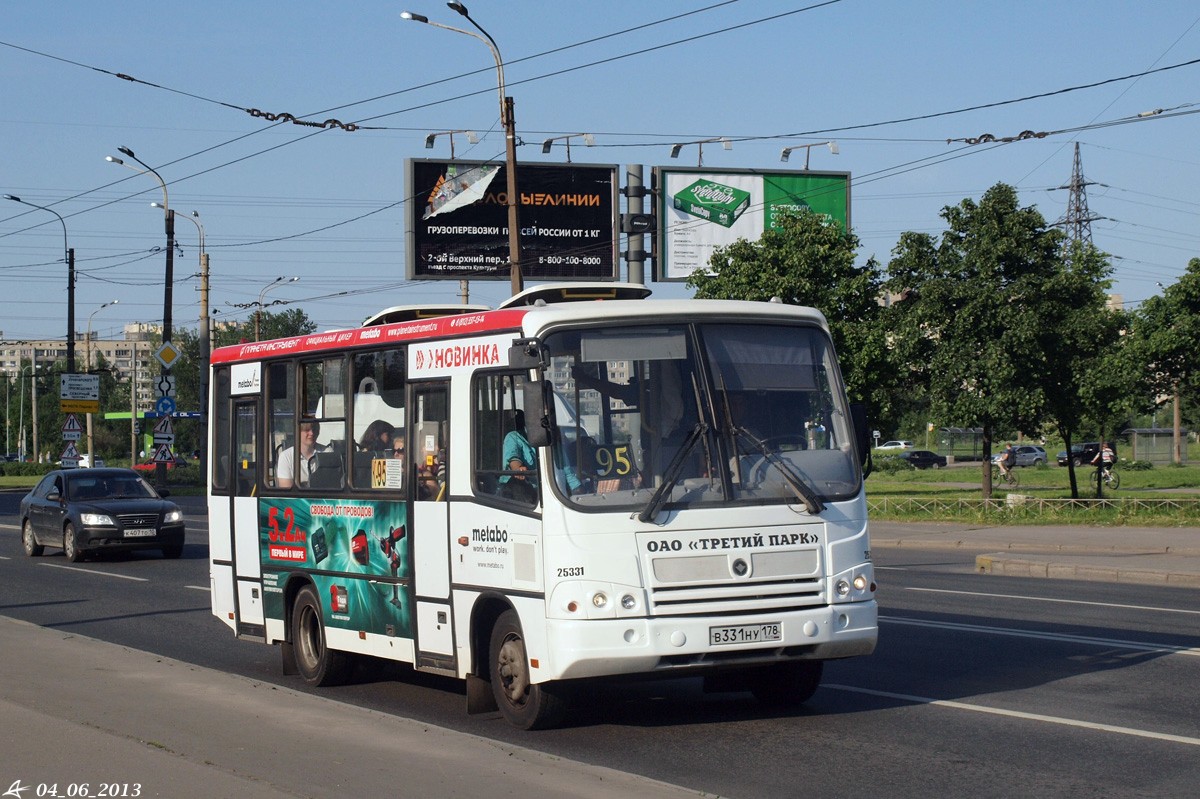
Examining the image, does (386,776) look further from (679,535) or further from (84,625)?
(84,625)

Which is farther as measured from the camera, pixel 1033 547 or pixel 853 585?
pixel 1033 547

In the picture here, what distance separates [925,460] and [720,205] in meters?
43.2

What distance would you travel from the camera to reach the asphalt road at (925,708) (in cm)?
751

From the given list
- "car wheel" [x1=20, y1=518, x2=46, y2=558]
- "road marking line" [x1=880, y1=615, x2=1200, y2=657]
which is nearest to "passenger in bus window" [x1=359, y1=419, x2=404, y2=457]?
"road marking line" [x1=880, y1=615, x2=1200, y2=657]

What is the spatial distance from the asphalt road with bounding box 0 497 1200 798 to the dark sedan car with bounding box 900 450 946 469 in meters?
70.2

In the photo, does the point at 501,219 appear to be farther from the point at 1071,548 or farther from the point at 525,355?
the point at 525,355

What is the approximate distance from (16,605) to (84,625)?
9.33 ft

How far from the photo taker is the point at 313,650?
37.8 feet

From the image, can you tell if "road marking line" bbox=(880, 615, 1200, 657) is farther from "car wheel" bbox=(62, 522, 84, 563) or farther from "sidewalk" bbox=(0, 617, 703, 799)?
"car wheel" bbox=(62, 522, 84, 563)

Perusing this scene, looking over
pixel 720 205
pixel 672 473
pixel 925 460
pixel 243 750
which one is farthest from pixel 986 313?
pixel 925 460

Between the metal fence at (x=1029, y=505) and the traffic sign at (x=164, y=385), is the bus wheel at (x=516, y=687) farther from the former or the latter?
the traffic sign at (x=164, y=385)

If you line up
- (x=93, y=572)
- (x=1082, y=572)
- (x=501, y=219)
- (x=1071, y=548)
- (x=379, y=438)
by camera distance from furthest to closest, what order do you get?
(x=501, y=219)
(x=1071, y=548)
(x=93, y=572)
(x=1082, y=572)
(x=379, y=438)

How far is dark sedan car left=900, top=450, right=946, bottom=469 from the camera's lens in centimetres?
8581

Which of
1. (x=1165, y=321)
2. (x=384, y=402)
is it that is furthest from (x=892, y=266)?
(x=384, y=402)
